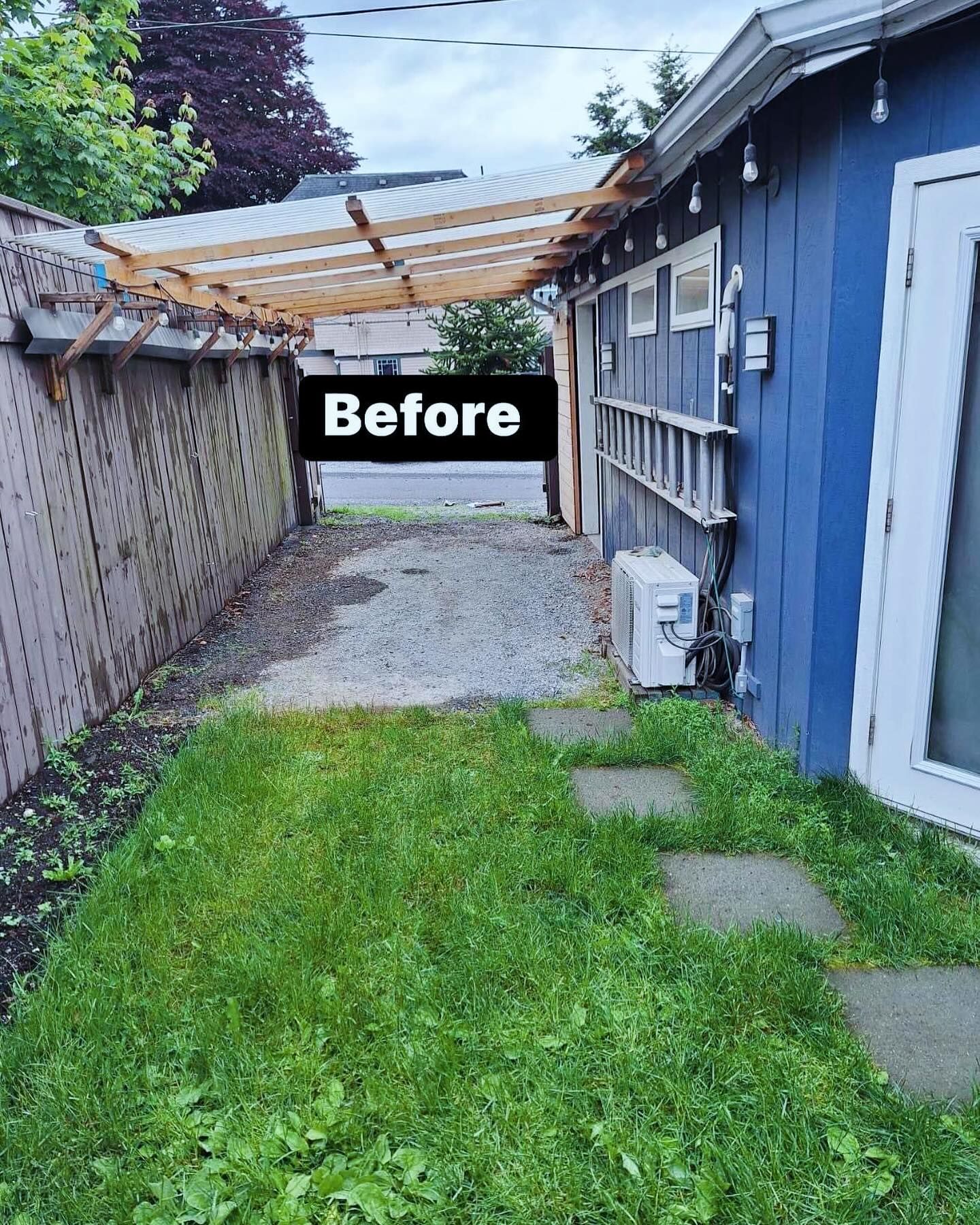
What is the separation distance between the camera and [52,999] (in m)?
2.13

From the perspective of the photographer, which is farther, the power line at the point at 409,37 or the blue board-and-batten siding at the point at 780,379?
the power line at the point at 409,37

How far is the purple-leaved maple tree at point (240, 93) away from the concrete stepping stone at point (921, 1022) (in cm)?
2013

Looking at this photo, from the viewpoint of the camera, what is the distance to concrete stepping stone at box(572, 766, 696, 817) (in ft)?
10.0

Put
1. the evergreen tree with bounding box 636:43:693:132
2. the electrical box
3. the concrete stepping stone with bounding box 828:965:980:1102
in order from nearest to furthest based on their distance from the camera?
1. the concrete stepping stone with bounding box 828:965:980:1102
2. the electrical box
3. the evergreen tree with bounding box 636:43:693:132

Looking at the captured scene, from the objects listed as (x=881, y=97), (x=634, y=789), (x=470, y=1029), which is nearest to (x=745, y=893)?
(x=634, y=789)

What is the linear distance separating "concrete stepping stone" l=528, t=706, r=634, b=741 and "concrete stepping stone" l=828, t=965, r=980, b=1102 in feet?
5.43

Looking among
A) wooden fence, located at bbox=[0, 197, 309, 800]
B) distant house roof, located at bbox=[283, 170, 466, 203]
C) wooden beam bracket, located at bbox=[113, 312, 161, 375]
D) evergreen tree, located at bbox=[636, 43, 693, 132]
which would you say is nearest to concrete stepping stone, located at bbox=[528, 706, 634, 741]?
wooden fence, located at bbox=[0, 197, 309, 800]

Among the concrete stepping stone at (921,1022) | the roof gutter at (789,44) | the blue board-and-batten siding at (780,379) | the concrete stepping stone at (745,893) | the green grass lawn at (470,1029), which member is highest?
the roof gutter at (789,44)

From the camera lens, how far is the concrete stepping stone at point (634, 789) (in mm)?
3049

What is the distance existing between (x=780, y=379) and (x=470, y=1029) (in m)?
2.45

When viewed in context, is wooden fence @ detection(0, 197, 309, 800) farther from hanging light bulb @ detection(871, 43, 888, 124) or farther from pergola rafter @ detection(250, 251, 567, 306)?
hanging light bulb @ detection(871, 43, 888, 124)

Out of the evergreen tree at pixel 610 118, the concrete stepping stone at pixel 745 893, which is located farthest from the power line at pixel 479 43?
the concrete stepping stone at pixel 745 893

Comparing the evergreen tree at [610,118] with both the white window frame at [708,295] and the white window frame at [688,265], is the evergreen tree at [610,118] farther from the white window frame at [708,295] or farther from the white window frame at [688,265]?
the white window frame at [708,295]

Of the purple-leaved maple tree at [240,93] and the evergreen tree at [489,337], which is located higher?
the purple-leaved maple tree at [240,93]
